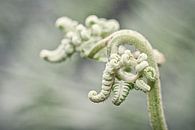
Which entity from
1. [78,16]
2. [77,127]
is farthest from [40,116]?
[78,16]

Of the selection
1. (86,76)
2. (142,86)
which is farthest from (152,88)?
(86,76)

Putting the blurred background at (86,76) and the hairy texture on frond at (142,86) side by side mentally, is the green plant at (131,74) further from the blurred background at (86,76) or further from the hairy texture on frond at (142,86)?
the blurred background at (86,76)

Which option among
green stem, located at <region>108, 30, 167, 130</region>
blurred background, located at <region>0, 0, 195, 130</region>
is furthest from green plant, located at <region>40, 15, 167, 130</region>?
blurred background, located at <region>0, 0, 195, 130</region>

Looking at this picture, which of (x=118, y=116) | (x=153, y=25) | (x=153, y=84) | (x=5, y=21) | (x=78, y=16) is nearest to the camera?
(x=153, y=84)

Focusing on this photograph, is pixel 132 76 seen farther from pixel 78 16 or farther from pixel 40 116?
pixel 78 16

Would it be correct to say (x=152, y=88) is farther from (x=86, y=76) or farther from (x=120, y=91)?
(x=86, y=76)

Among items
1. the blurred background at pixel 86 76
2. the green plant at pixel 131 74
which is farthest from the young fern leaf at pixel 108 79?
the blurred background at pixel 86 76

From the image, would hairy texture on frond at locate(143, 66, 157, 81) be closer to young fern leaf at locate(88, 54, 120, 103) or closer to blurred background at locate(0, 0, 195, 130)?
young fern leaf at locate(88, 54, 120, 103)
